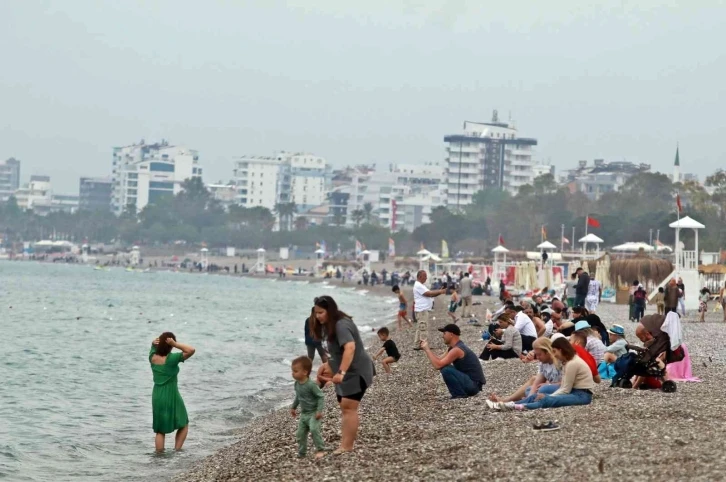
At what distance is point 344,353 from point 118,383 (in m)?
13.3

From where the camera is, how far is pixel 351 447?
10117mm

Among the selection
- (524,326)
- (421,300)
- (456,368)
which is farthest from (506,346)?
(456,368)

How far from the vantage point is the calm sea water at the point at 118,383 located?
13.6m

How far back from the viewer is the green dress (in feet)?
39.6

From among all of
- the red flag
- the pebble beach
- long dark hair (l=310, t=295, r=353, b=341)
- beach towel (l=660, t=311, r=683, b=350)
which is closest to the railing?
the red flag

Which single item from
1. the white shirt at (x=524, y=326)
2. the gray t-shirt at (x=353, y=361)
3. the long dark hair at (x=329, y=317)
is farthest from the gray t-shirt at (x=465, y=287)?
the long dark hair at (x=329, y=317)

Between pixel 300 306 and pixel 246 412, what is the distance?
146 ft

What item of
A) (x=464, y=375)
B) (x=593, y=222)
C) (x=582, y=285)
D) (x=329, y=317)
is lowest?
(x=464, y=375)

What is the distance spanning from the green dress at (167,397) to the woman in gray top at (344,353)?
9.06 feet

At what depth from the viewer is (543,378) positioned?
481 inches

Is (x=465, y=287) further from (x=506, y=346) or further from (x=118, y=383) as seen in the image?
(x=506, y=346)

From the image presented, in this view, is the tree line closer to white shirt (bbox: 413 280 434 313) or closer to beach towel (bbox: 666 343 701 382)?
white shirt (bbox: 413 280 434 313)

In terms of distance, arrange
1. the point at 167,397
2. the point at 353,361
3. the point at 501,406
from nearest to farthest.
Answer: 1. the point at 353,361
2. the point at 501,406
3. the point at 167,397

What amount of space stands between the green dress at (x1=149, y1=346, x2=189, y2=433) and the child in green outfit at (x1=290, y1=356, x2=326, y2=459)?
7.20ft
